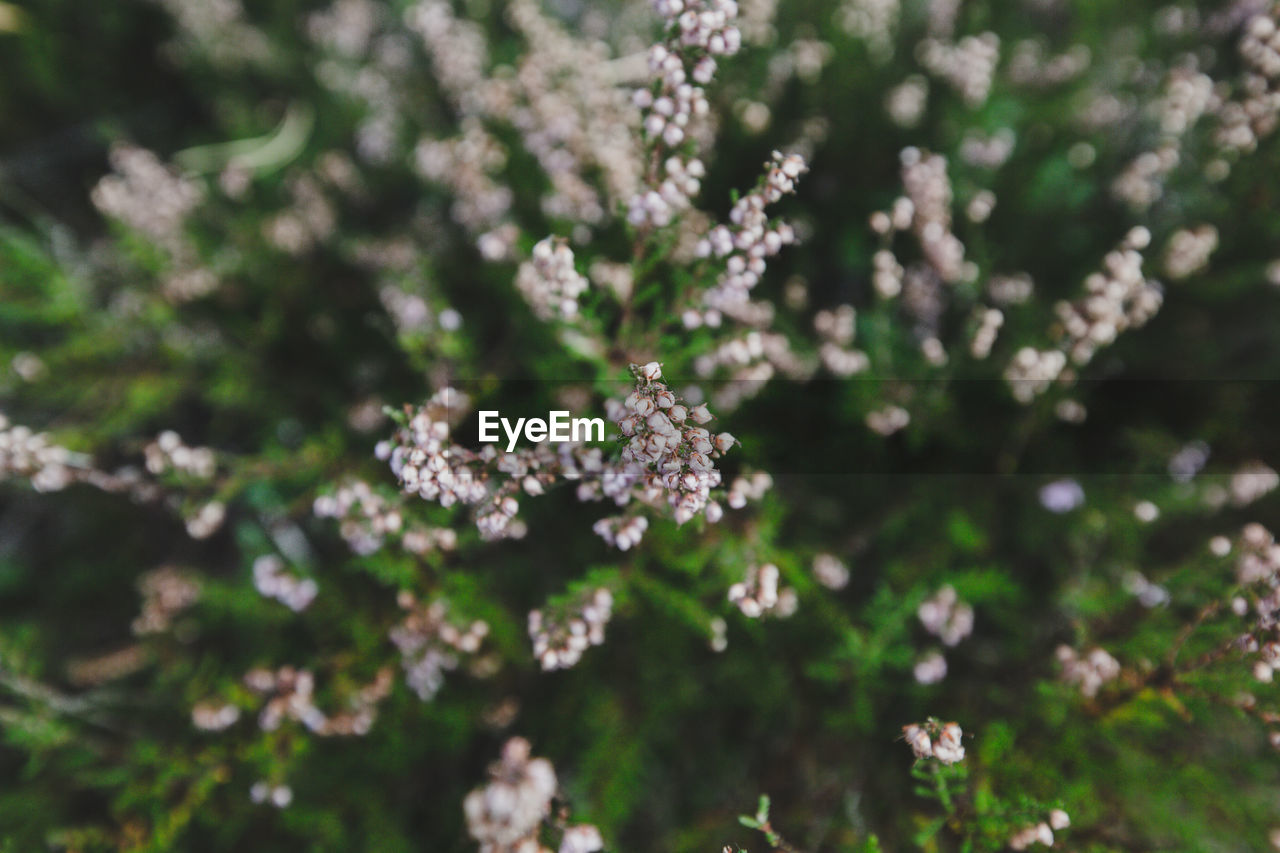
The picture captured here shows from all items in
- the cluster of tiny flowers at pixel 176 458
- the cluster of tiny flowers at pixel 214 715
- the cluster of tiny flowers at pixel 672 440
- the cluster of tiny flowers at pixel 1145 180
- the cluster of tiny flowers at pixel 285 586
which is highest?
the cluster of tiny flowers at pixel 1145 180

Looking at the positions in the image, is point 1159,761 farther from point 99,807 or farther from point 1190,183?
point 99,807

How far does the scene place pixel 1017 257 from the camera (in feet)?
8.59

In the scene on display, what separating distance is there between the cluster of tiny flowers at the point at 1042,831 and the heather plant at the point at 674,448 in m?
0.01

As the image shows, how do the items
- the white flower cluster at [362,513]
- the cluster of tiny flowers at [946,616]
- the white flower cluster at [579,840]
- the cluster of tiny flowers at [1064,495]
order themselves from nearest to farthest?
1. the white flower cluster at [579,840]
2. the white flower cluster at [362,513]
3. the cluster of tiny flowers at [946,616]
4. the cluster of tiny flowers at [1064,495]

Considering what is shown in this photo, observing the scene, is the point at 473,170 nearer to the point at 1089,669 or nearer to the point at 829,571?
the point at 829,571

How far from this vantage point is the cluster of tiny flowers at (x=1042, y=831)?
126 centimetres

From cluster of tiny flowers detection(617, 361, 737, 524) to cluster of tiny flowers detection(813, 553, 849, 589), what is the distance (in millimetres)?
1142

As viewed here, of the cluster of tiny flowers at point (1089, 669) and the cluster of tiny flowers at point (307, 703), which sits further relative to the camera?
the cluster of tiny flowers at point (307, 703)

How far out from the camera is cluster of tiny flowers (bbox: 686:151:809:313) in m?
1.20

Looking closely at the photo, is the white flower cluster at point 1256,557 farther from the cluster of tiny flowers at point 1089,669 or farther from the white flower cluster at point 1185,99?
the white flower cluster at point 1185,99

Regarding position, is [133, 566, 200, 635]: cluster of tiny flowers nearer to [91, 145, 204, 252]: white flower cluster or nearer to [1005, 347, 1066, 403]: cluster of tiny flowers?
[91, 145, 204, 252]: white flower cluster

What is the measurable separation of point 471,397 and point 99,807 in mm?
2526

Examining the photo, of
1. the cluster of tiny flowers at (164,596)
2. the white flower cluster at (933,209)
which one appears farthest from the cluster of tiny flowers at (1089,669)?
the cluster of tiny flowers at (164,596)

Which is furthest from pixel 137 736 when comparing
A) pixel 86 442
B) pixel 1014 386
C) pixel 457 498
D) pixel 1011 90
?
pixel 1011 90
